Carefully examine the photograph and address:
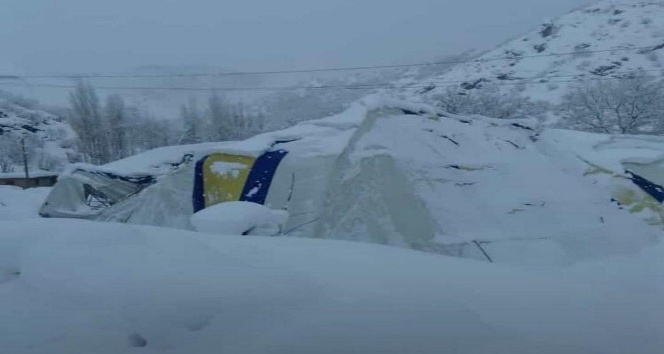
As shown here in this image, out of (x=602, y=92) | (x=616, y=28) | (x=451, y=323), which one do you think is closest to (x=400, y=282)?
(x=451, y=323)

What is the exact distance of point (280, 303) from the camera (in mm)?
1937

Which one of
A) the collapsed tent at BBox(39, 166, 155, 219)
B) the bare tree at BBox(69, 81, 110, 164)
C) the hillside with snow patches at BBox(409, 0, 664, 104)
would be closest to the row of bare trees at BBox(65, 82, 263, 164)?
the bare tree at BBox(69, 81, 110, 164)

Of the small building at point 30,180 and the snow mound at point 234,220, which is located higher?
the snow mound at point 234,220

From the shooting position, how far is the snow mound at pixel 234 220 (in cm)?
393

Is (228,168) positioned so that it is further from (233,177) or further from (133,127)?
(133,127)

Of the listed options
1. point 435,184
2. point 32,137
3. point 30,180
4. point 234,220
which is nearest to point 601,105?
point 435,184

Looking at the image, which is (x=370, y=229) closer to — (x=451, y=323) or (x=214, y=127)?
(x=451, y=323)

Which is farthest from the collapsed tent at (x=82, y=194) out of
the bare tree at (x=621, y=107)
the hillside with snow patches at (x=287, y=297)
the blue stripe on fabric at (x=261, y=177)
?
the bare tree at (x=621, y=107)

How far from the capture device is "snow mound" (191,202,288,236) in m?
3.93

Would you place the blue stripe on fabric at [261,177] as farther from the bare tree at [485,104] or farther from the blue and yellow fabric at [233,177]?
the bare tree at [485,104]

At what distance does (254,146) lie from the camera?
7.41 m

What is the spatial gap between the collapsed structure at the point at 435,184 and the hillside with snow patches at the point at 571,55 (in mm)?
29431

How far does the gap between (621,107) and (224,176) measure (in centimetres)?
2866

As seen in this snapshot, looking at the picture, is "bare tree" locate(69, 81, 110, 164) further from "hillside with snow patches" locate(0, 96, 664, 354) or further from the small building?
"hillside with snow patches" locate(0, 96, 664, 354)
